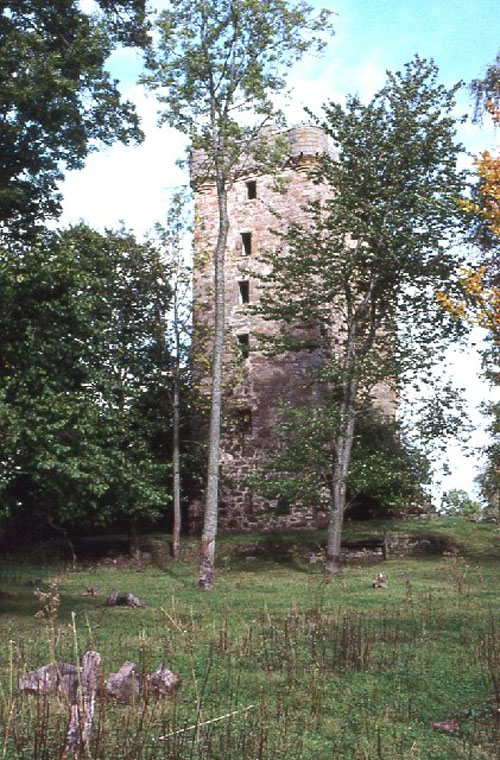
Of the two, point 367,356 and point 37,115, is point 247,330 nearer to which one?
point 367,356

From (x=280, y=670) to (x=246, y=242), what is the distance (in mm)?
26827

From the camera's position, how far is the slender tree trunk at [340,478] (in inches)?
874

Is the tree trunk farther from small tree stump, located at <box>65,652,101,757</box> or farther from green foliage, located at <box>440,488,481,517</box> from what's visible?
small tree stump, located at <box>65,652,101,757</box>

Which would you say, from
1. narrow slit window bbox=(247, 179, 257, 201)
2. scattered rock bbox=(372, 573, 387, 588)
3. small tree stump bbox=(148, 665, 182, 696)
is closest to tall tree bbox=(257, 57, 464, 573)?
scattered rock bbox=(372, 573, 387, 588)

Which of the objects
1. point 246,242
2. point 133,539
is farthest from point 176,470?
point 246,242

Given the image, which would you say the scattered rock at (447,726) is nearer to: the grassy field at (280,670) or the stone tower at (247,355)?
the grassy field at (280,670)

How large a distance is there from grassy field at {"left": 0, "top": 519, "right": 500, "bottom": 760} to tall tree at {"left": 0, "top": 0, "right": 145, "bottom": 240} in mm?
8964

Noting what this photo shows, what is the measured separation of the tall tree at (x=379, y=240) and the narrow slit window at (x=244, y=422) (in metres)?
7.79

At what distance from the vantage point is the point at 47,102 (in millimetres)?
15359

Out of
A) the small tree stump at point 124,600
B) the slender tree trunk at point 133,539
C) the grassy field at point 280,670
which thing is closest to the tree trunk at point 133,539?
the slender tree trunk at point 133,539

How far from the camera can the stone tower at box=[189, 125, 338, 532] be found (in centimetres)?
2934

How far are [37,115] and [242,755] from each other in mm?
14043

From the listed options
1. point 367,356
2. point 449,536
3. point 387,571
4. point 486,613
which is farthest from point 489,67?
point 449,536

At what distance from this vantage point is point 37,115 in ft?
51.0
